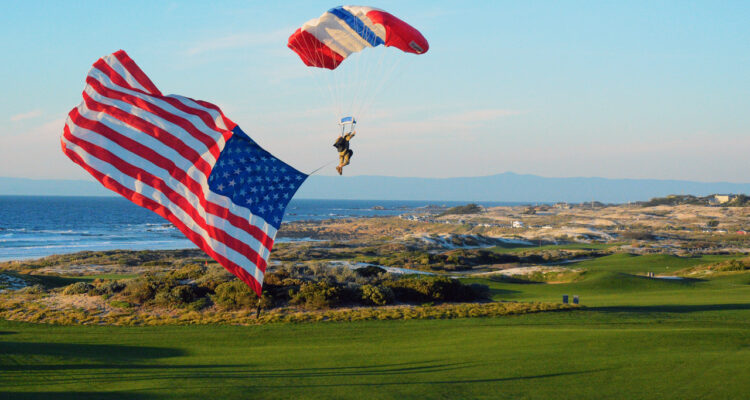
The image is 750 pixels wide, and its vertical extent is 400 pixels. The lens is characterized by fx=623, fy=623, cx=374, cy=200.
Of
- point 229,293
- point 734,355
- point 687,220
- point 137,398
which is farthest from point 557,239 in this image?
point 137,398

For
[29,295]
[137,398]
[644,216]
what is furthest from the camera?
[644,216]

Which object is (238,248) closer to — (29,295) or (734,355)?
(734,355)

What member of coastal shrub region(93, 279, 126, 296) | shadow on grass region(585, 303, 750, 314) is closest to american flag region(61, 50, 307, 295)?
coastal shrub region(93, 279, 126, 296)

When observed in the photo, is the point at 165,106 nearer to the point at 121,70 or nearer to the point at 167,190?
the point at 121,70

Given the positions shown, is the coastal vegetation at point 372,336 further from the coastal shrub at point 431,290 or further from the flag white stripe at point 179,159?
the flag white stripe at point 179,159

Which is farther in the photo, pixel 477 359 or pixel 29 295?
pixel 29 295

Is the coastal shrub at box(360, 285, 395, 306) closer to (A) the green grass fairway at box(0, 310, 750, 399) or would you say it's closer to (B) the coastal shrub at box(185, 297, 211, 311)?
(A) the green grass fairway at box(0, 310, 750, 399)
